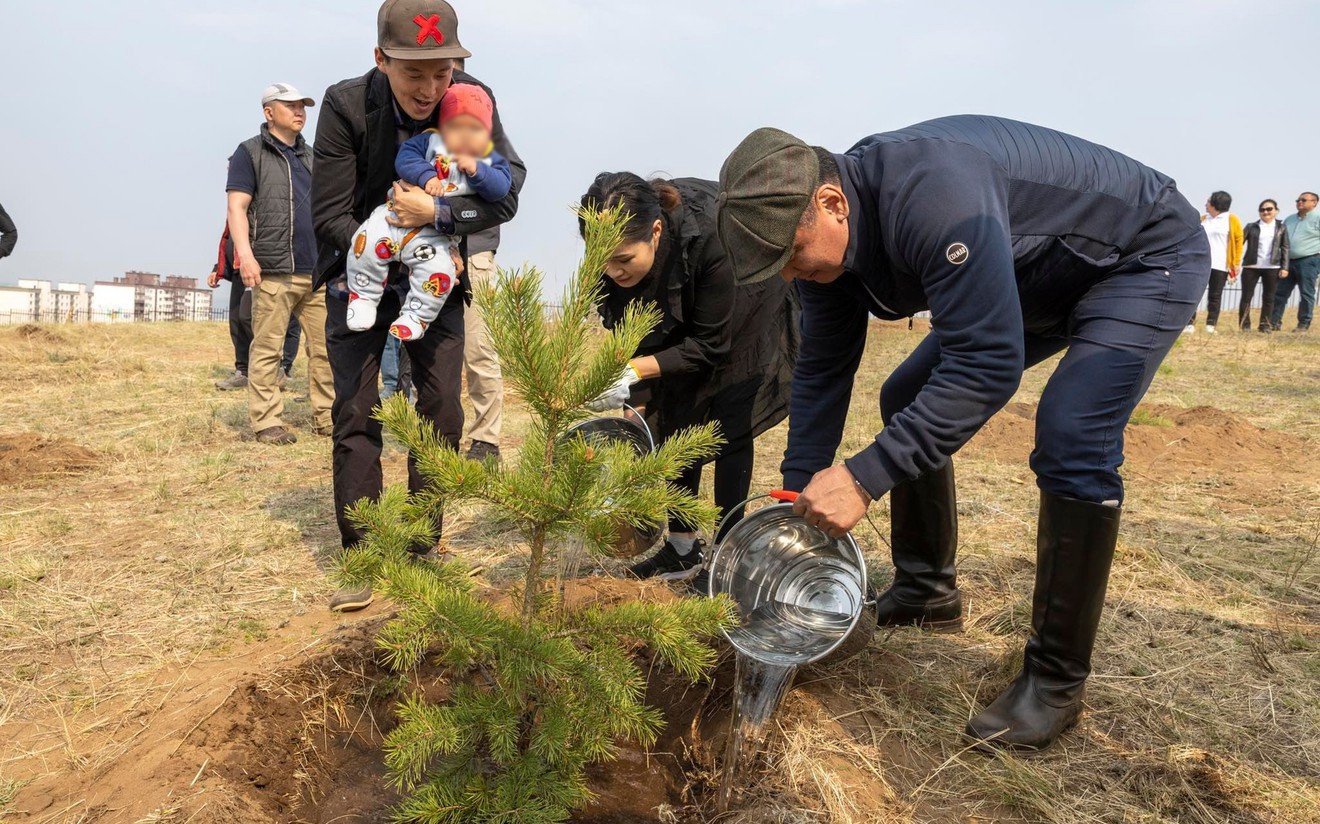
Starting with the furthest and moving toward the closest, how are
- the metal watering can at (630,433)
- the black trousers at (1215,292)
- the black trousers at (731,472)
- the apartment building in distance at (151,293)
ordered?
the apartment building in distance at (151,293) → the black trousers at (1215,292) → the black trousers at (731,472) → the metal watering can at (630,433)

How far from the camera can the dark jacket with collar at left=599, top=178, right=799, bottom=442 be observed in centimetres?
345

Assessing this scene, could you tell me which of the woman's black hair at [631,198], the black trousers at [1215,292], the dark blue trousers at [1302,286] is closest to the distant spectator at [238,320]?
the woman's black hair at [631,198]

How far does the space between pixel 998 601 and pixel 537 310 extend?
7.60ft

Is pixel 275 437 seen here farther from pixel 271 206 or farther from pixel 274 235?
pixel 271 206

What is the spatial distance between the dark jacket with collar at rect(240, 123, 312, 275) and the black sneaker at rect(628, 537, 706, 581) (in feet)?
11.8

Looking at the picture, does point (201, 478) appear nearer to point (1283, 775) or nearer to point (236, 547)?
point (236, 547)

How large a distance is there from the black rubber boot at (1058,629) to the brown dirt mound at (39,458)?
16.9ft

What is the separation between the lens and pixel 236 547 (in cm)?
399

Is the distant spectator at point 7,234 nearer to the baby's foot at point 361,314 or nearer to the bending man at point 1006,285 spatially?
the baby's foot at point 361,314

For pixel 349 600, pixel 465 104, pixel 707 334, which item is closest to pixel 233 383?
pixel 349 600

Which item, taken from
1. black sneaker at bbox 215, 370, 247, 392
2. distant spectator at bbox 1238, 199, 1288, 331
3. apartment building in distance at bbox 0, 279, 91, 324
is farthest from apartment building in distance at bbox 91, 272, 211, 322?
distant spectator at bbox 1238, 199, 1288, 331

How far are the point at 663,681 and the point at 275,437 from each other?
4.21m

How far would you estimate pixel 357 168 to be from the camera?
3.28 m

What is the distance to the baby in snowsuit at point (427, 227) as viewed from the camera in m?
3.15
